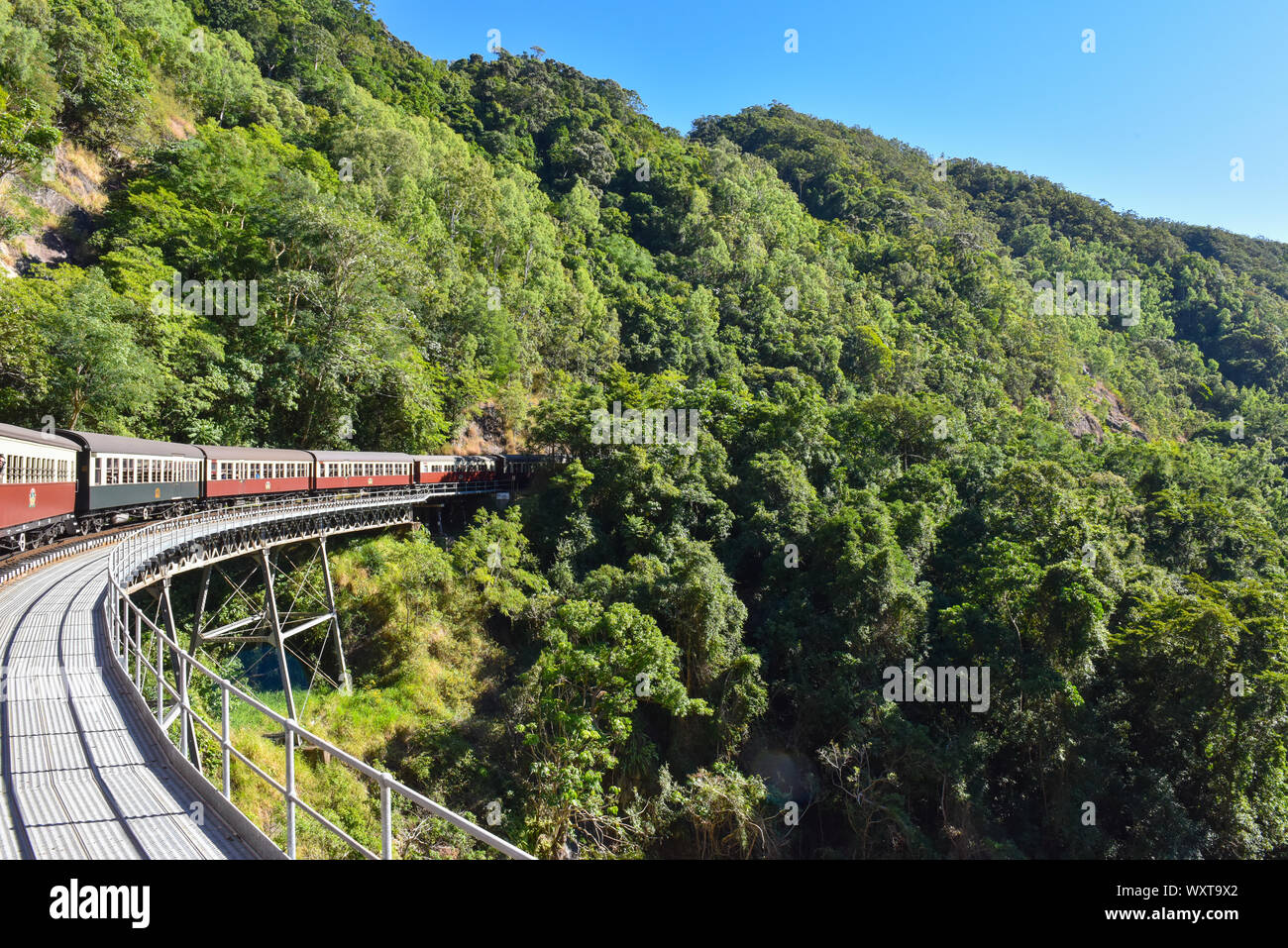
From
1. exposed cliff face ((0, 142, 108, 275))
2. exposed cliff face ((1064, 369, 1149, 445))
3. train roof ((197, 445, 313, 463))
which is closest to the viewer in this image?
train roof ((197, 445, 313, 463))

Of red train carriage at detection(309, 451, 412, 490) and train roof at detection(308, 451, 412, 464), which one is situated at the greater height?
train roof at detection(308, 451, 412, 464)

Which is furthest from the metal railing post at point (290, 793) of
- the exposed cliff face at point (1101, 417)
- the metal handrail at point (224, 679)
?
the exposed cliff face at point (1101, 417)

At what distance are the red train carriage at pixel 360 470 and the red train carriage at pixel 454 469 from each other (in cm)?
85

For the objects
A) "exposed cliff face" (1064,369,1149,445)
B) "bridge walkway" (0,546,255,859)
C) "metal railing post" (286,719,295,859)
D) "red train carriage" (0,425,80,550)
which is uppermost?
"exposed cliff face" (1064,369,1149,445)

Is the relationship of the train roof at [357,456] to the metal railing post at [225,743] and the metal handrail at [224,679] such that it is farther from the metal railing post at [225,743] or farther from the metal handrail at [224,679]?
the metal railing post at [225,743]

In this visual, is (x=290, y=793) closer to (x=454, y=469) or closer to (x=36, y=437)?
(x=36, y=437)

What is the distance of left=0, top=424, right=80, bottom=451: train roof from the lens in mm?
10434

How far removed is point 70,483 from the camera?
12.6 m

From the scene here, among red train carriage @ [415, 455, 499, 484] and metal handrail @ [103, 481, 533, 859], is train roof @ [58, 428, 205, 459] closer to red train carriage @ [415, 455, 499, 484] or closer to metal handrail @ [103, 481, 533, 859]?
metal handrail @ [103, 481, 533, 859]

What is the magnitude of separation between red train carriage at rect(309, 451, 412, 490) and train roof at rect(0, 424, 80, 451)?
25.0ft

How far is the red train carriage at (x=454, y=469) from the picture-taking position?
25.2m

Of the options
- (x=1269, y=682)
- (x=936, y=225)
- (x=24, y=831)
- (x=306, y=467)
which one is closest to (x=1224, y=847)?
(x=1269, y=682)

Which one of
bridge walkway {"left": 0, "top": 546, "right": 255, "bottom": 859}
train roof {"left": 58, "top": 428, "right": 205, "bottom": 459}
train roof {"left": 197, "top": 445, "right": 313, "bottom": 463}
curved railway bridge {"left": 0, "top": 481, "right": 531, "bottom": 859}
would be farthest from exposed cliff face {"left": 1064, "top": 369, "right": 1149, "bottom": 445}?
bridge walkway {"left": 0, "top": 546, "right": 255, "bottom": 859}
